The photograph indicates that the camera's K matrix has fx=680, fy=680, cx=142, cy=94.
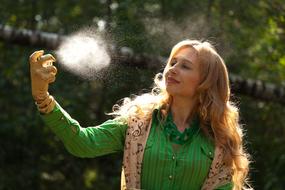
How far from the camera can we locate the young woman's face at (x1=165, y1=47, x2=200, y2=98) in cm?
293

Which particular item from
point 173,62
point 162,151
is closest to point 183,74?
point 173,62

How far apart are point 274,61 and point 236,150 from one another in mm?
3634

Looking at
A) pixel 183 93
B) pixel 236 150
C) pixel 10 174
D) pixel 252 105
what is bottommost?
pixel 10 174

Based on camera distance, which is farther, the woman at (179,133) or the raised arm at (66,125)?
the woman at (179,133)

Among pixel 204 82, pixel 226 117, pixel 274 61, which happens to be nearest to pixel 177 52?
pixel 204 82

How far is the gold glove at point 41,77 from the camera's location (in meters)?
2.61

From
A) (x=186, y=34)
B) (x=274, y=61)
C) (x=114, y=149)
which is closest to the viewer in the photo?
(x=114, y=149)

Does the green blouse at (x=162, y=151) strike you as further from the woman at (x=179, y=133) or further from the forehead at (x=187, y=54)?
the forehead at (x=187, y=54)

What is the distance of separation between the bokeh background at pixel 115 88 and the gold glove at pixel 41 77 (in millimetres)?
2998

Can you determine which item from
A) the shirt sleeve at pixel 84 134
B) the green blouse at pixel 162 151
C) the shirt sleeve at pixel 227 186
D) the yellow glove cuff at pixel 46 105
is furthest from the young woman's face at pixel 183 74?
the yellow glove cuff at pixel 46 105

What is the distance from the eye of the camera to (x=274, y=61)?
21.3 ft

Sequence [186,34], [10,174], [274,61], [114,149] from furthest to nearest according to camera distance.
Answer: [10,174], [274,61], [186,34], [114,149]

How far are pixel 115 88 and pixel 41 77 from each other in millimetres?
3283

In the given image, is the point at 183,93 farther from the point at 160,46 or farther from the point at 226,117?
the point at 160,46
